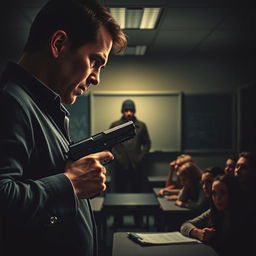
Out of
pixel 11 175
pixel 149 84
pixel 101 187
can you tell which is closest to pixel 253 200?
pixel 101 187

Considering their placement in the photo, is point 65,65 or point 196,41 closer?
point 65,65

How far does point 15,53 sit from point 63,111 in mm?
4680

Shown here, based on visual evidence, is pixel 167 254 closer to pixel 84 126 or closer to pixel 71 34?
pixel 71 34

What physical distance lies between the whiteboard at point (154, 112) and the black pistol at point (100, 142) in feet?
14.8

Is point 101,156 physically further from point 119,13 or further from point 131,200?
point 119,13

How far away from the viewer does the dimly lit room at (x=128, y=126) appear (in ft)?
2.18

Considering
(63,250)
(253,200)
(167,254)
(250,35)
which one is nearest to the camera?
(63,250)

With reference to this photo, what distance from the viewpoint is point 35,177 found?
0.67m

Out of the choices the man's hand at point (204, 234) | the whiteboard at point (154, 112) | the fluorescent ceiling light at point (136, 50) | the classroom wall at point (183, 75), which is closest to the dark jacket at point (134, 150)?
the whiteboard at point (154, 112)

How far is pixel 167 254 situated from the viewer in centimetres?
164

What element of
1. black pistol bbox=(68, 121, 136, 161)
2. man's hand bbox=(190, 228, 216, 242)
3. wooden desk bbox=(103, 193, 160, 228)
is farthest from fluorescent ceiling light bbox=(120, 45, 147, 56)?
black pistol bbox=(68, 121, 136, 161)

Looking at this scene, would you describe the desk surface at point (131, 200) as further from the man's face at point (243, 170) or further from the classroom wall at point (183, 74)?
the classroom wall at point (183, 74)

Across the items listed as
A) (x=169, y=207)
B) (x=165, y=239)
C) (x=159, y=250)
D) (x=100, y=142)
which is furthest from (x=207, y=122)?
(x=100, y=142)

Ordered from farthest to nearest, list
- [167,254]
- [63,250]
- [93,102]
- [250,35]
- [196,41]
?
[93,102] < [196,41] < [250,35] < [167,254] < [63,250]
